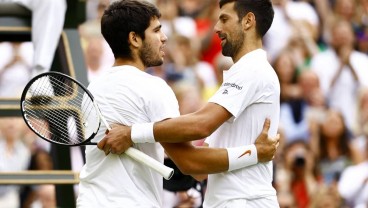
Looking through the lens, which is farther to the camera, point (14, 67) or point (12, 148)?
point (14, 67)

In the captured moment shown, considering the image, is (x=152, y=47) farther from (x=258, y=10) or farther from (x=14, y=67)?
(x=14, y=67)

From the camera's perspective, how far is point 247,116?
7262mm

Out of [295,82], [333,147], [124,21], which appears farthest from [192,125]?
[295,82]

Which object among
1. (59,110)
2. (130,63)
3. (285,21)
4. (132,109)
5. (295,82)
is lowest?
(295,82)

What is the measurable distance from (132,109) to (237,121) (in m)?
Result: 0.58

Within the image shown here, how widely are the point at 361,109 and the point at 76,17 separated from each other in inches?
192

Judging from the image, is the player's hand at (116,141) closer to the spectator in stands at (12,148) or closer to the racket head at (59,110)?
the racket head at (59,110)

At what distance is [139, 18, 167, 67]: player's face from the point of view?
23.8 ft

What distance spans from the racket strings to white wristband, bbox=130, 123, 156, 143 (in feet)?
0.95

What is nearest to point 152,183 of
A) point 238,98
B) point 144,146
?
point 144,146

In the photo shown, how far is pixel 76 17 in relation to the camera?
982cm

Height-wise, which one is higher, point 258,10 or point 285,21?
point 258,10

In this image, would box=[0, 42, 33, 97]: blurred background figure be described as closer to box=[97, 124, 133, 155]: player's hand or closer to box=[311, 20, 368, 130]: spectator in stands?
box=[311, 20, 368, 130]: spectator in stands

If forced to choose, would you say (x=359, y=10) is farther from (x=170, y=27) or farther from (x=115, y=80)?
(x=115, y=80)
